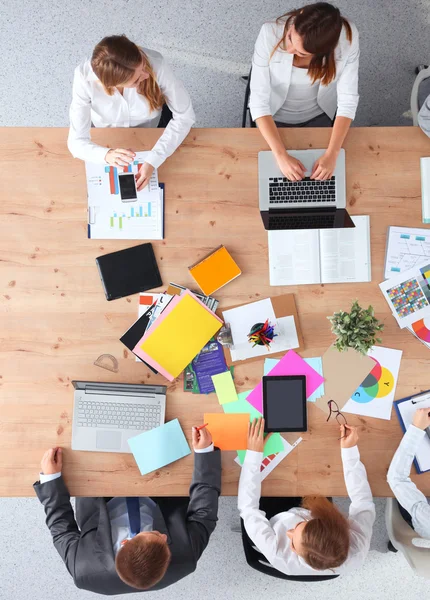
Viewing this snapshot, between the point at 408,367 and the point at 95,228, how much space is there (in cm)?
125

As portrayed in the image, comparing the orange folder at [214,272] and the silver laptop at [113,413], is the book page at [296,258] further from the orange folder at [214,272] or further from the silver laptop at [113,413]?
the silver laptop at [113,413]

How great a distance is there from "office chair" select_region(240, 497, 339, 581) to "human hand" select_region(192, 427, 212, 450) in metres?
0.48

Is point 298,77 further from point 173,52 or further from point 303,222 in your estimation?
point 173,52

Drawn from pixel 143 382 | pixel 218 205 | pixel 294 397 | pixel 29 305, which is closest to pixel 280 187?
pixel 218 205

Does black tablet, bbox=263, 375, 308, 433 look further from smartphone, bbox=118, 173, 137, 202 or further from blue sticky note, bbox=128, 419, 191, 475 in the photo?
smartphone, bbox=118, 173, 137, 202

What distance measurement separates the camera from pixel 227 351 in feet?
5.63

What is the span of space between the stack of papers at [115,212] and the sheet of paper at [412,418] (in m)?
1.07

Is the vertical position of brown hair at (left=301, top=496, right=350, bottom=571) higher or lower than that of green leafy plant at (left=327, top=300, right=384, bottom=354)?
lower

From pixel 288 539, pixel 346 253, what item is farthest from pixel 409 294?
pixel 288 539

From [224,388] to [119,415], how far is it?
15.5 inches

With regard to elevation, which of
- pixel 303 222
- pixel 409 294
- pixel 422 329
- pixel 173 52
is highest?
pixel 173 52

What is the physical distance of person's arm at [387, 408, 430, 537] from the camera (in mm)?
1623

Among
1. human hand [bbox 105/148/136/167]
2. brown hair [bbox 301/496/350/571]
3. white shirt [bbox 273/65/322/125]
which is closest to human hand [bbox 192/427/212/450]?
brown hair [bbox 301/496/350/571]

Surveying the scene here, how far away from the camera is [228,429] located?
5.56 feet
